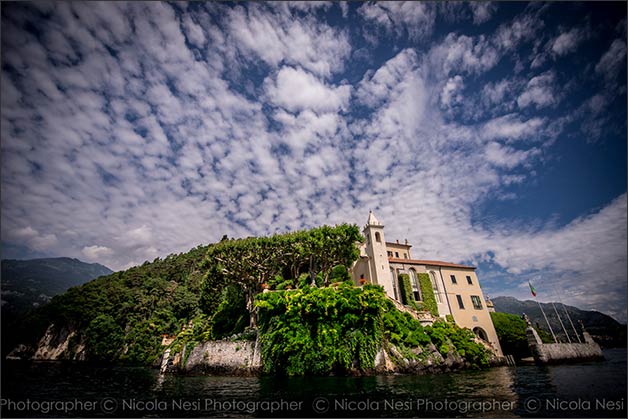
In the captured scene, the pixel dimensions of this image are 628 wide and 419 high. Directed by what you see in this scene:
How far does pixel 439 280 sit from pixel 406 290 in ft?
19.3

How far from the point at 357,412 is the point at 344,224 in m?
24.1

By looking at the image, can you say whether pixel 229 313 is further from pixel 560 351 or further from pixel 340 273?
pixel 560 351

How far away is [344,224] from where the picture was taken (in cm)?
3400

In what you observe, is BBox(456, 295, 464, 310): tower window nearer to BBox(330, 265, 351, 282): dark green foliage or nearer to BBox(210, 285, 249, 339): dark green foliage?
BBox(330, 265, 351, 282): dark green foliage

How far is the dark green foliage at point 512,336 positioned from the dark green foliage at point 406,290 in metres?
13.4

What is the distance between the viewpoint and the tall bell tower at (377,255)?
34.9 metres

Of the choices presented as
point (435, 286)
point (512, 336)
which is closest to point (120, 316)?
point (435, 286)

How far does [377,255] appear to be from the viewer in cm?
3625

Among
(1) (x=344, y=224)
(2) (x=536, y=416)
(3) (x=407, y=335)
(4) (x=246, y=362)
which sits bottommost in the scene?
(2) (x=536, y=416)

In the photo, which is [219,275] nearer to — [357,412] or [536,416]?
[357,412]

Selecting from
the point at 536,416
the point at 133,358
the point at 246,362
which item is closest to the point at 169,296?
the point at 133,358

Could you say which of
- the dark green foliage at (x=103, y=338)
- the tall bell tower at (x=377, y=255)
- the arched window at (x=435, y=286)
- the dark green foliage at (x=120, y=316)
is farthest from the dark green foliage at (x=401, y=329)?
the dark green foliage at (x=103, y=338)

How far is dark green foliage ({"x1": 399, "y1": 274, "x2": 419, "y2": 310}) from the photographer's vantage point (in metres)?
36.1

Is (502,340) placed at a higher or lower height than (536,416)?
higher
